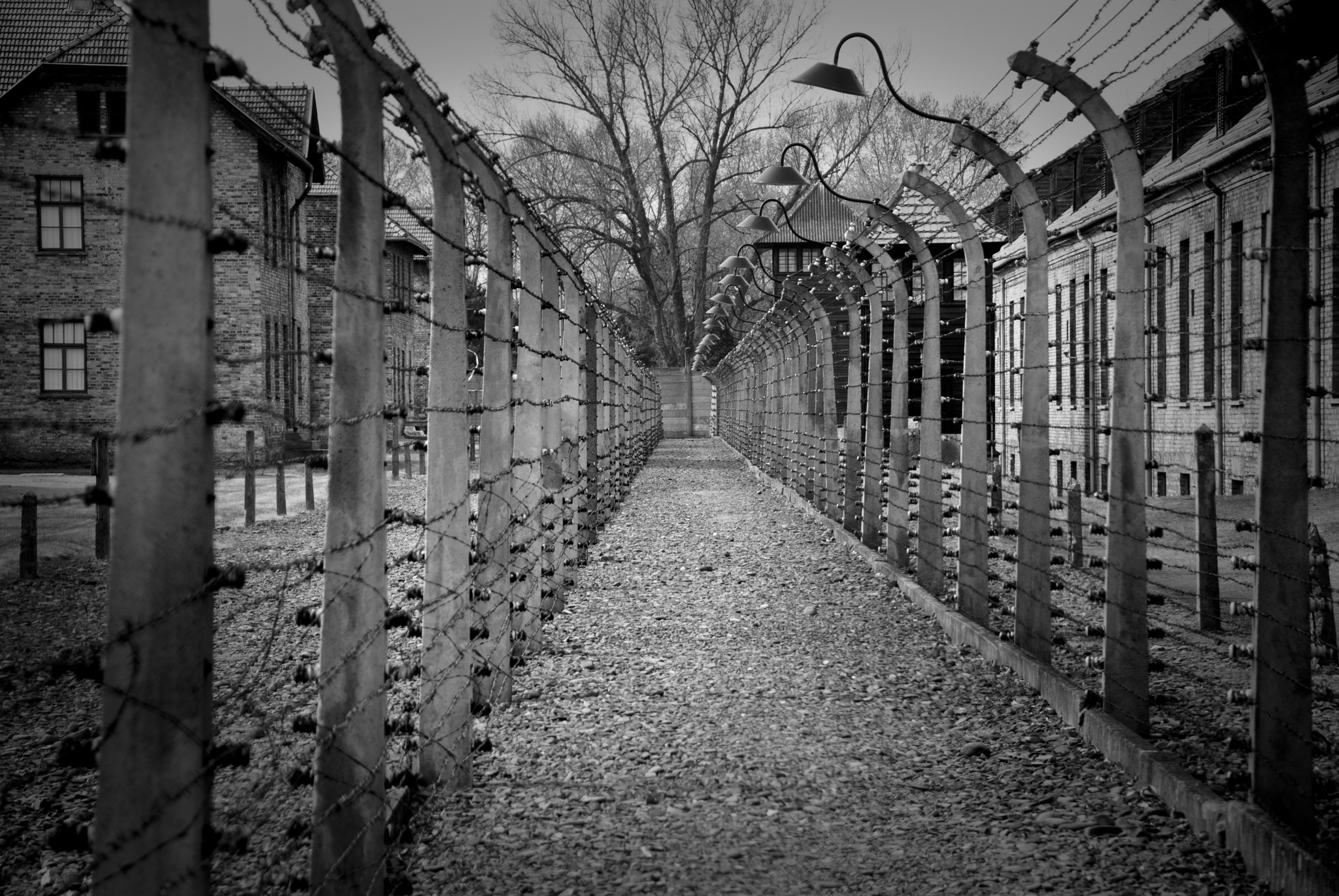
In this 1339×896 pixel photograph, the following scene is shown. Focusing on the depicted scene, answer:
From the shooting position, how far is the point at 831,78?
22.9 feet

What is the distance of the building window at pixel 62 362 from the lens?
28.0 metres

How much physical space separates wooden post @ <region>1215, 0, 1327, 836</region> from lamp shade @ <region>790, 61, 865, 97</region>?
3358 mm

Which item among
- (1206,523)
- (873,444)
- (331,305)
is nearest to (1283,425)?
(1206,523)

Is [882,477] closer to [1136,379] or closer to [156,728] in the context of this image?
[1136,379]

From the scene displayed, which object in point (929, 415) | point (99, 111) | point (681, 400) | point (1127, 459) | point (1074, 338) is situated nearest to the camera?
point (1127, 459)

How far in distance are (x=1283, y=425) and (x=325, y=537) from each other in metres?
2.80

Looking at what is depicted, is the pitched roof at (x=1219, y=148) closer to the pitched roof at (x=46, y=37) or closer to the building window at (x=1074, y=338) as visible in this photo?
the building window at (x=1074, y=338)

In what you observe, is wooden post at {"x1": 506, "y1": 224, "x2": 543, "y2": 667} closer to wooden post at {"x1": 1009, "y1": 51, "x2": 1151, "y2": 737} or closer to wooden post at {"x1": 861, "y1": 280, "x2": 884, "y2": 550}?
wooden post at {"x1": 1009, "y1": 51, "x2": 1151, "y2": 737}

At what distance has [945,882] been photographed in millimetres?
3543

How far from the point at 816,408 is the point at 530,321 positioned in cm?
824

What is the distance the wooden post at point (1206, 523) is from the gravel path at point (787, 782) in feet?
5.35

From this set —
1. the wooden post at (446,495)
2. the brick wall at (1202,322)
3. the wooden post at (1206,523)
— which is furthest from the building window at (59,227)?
the wooden post at (446,495)

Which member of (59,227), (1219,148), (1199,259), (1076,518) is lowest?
(1076,518)

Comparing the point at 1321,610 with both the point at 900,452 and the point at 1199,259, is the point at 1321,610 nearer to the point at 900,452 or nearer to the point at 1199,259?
the point at 900,452
